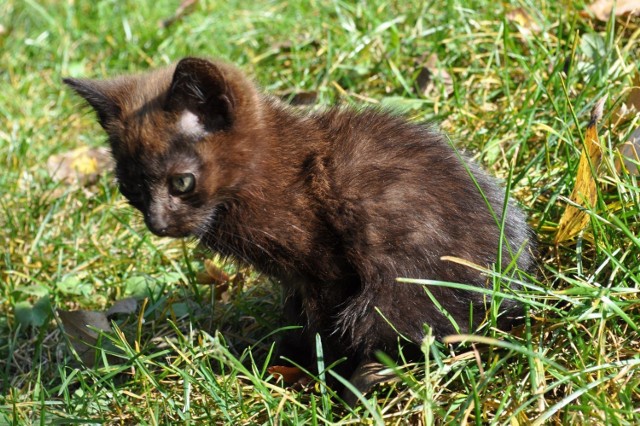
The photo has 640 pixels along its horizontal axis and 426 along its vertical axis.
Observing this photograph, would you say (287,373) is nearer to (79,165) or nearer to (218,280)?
(218,280)

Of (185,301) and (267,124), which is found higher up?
(267,124)

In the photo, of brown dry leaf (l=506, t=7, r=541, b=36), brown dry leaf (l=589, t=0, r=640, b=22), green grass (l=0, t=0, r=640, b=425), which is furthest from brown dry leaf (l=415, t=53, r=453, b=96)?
brown dry leaf (l=589, t=0, r=640, b=22)

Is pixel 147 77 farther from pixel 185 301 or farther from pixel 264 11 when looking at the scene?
pixel 264 11

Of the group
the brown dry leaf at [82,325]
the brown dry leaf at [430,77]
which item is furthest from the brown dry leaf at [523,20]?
the brown dry leaf at [82,325]

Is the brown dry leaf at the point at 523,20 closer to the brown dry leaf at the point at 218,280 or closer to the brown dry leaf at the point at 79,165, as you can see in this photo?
the brown dry leaf at the point at 218,280

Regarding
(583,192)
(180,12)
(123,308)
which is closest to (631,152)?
(583,192)

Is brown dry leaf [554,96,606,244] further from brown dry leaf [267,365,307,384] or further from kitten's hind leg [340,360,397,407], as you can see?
brown dry leaf [267,365,307,384]

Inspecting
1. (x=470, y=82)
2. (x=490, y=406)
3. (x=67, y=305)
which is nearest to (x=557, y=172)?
(x=470, y=82)

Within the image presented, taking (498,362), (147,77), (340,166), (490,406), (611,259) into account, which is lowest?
(490,406)
